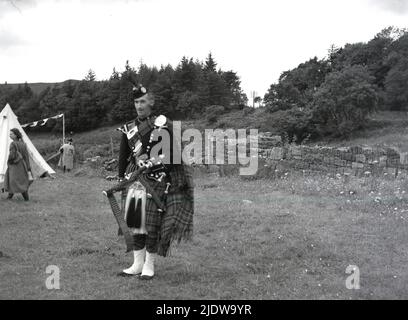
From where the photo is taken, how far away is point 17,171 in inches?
467

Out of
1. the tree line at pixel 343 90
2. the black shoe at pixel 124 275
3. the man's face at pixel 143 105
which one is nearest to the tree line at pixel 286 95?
the tree line at pixel 343 90

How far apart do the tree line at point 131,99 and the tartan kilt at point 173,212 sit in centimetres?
2907

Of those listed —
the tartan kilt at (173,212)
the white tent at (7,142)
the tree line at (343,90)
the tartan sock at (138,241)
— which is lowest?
the tartan sock at (138,241)

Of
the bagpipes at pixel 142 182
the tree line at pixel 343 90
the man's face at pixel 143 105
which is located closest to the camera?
the bagpipes at pixel 142 182

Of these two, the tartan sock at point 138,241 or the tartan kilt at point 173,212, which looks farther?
the tartan sock at point 138,241

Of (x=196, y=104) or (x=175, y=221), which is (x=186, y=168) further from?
(x=196, y=104)

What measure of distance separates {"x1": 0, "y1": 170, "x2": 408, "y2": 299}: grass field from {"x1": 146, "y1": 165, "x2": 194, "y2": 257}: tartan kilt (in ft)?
1.80

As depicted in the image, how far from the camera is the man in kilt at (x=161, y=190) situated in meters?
5.48

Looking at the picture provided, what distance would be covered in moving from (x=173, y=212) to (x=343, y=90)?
76.7 feet

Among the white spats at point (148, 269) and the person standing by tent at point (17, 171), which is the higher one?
the person standing by tent at point (17, 171)

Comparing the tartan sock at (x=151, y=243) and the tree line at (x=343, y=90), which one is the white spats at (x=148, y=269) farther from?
the tree line at (x=343, y=90)

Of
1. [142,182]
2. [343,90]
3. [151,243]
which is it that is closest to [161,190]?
[142,182]

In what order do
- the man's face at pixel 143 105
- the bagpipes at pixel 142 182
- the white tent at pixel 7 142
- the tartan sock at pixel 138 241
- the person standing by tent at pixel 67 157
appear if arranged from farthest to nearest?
the person standing by tent at pixel 67 157 → the white tent at pixel 7 142 → the tartan sock at pixel 138 241 → the man's face at pixel 143 105 → the bagpipes at pixel 142 182
